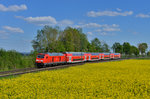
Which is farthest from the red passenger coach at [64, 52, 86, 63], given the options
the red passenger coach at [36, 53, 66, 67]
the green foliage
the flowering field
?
the flowering field

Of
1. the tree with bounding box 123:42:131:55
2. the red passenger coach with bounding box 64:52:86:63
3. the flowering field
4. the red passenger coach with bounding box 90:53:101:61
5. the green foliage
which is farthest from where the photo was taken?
the tree with bounding box 123:42:131:55

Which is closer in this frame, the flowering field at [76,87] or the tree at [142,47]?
the flowering field at [76,87]

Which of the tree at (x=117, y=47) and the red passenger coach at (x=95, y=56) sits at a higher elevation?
the tree at (x=117, y=47)

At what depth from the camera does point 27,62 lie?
45469 mm

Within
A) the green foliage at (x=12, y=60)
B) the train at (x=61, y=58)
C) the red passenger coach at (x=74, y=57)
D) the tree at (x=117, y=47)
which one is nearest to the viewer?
the green foliage at (x=12, y=60)

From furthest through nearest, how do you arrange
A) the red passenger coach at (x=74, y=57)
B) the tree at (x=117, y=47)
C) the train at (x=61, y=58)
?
the tree at (x=117, y=47), the red passenger coach at (x=74, y=57), the train at (x=61, y=58)

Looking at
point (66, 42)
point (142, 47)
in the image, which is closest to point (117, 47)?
point (142, 47)

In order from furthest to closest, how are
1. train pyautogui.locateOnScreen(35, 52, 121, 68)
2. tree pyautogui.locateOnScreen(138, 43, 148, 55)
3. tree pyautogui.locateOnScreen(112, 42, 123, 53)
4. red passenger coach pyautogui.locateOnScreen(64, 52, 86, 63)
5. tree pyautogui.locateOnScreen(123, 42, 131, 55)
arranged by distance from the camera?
tree pyautogui.locateOnScreen(138, 43, 148, 55) → tree pyautogui.locateOnScreen(123, 42, 131, 55) → tree pyautogui.locateOnScreen(112, 42, 123, 53) → red passenger coach pyautogui.locateOnScreen(64, 52, 86, 63) → train pyautogui.locateOnScreen(35, 52, 121, 68)

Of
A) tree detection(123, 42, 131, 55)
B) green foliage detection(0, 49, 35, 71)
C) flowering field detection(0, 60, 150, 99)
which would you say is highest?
tree detection(123, 42, 131, 55)

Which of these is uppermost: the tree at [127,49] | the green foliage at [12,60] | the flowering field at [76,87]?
the tree at [127,49]

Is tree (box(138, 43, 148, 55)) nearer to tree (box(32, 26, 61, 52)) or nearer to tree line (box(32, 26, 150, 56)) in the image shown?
tree line (box(32, 26, 150, 56))

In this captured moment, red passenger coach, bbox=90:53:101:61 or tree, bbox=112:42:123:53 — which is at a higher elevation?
tree, bbox=112:42:123:53

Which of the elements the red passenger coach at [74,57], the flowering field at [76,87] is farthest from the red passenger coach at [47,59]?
the flowering field at [76,87]

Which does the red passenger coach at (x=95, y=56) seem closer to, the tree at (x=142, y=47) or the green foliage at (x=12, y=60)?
the green foliage at (x=12, y=60)
